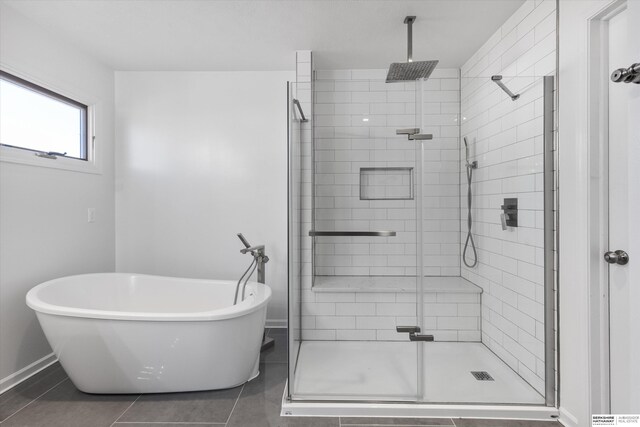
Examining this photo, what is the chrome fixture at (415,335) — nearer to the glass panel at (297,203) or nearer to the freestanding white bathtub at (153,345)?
the glass panel at (297,203)

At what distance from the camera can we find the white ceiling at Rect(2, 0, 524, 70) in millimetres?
2127

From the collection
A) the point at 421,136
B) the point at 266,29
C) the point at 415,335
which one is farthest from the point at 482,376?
the point at 266,29

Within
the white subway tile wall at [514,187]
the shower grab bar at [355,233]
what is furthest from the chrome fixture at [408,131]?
the shower grab bar at [355,233]

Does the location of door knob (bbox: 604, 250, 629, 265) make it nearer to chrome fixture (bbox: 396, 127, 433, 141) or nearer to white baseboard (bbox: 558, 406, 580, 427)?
white baseboard (bbox: 558, 406, 580, 427)

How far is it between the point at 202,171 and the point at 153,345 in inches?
69.8

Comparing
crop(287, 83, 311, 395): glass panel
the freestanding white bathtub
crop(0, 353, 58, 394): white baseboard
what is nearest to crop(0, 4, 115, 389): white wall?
crop(0, 353, 58, 394): white baseboard

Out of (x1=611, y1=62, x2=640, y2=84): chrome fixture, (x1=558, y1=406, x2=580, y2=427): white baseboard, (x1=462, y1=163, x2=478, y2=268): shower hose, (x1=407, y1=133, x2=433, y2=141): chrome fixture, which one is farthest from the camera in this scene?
(x1=462, y1=163, x2=478, y2=268): shower hose

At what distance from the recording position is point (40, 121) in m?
2.49

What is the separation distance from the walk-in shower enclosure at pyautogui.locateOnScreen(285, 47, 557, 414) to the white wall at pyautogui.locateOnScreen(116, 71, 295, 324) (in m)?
0.96

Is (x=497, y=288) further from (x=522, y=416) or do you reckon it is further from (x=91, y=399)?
(x=91, y=399)

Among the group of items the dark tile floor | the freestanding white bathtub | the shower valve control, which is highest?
the shower valve control

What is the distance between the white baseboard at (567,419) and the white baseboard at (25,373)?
333cm

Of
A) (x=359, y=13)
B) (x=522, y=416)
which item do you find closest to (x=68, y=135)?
(x=359, y=13)

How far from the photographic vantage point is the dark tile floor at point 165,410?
177 cm
